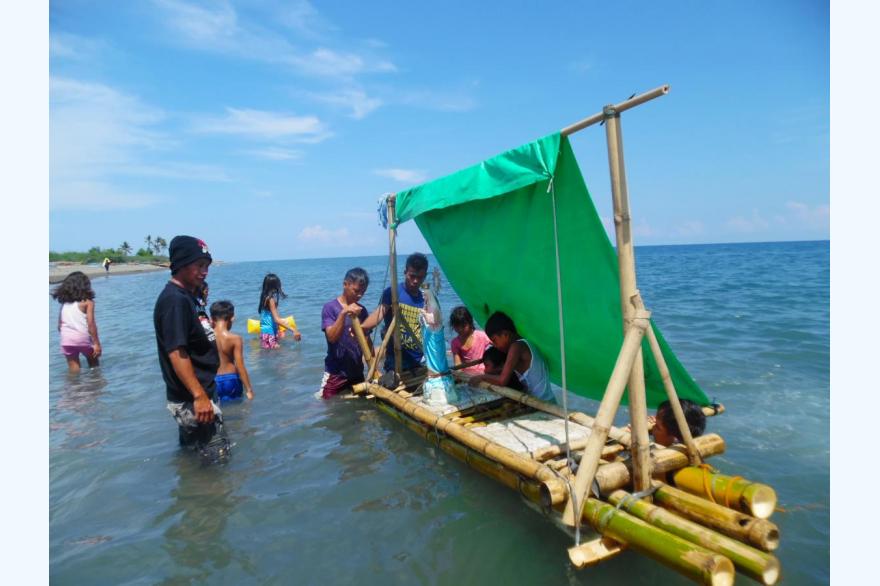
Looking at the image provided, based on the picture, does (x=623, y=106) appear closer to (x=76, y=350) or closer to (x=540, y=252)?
(x=540, y=252)

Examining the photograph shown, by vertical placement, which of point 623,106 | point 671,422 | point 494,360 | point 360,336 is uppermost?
point 623,106

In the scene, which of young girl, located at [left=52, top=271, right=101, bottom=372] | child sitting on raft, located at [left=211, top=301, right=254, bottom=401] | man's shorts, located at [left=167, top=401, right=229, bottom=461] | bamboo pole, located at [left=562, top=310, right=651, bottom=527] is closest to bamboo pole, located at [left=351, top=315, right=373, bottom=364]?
child sitting on raft, located at [left=211, top=301, right=254, bottom=401]

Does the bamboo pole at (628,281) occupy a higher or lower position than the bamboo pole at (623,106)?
lower

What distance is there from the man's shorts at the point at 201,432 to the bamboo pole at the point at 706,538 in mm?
3069

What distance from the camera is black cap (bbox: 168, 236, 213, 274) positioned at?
3.52 metres

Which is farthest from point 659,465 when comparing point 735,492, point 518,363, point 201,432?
point 201,432

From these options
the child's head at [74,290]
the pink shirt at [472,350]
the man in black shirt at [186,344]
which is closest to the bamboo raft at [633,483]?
the pink shirt at [472,350]

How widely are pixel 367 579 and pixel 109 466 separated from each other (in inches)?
141

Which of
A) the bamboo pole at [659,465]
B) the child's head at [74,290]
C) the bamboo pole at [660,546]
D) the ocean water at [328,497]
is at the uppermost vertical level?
the child's head at [74,290]

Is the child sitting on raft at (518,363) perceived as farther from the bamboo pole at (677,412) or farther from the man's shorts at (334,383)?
the man's shorts at (334,383)

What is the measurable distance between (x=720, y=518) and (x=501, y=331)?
2.67 metres

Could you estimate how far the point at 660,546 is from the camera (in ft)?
7.29

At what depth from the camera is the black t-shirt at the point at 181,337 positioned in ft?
11.1

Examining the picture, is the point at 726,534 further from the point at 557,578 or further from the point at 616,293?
the point at 616,293
